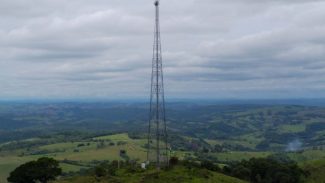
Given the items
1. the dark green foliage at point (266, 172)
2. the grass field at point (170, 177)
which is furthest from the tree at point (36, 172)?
the dark green foliage at point (266, 172)

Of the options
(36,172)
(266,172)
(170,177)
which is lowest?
(266,172)

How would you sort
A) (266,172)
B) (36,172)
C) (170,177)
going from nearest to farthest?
(170,177) → (36,172) → (266,172)

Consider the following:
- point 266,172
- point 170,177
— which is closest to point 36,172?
point 170,177

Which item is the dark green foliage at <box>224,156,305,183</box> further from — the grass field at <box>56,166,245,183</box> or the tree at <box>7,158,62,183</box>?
the tree at <box>7,158,62,183</box>

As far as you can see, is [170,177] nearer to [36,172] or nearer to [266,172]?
[36,172]

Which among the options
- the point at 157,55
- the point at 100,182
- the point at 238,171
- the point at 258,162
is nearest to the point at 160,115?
the point at 157,55

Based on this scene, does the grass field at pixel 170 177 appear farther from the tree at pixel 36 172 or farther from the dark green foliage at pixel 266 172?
the dark green foliage at pixel 266 172

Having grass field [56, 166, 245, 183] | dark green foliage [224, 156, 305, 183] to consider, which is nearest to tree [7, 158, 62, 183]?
grass field [56, 166, 245, 183]
